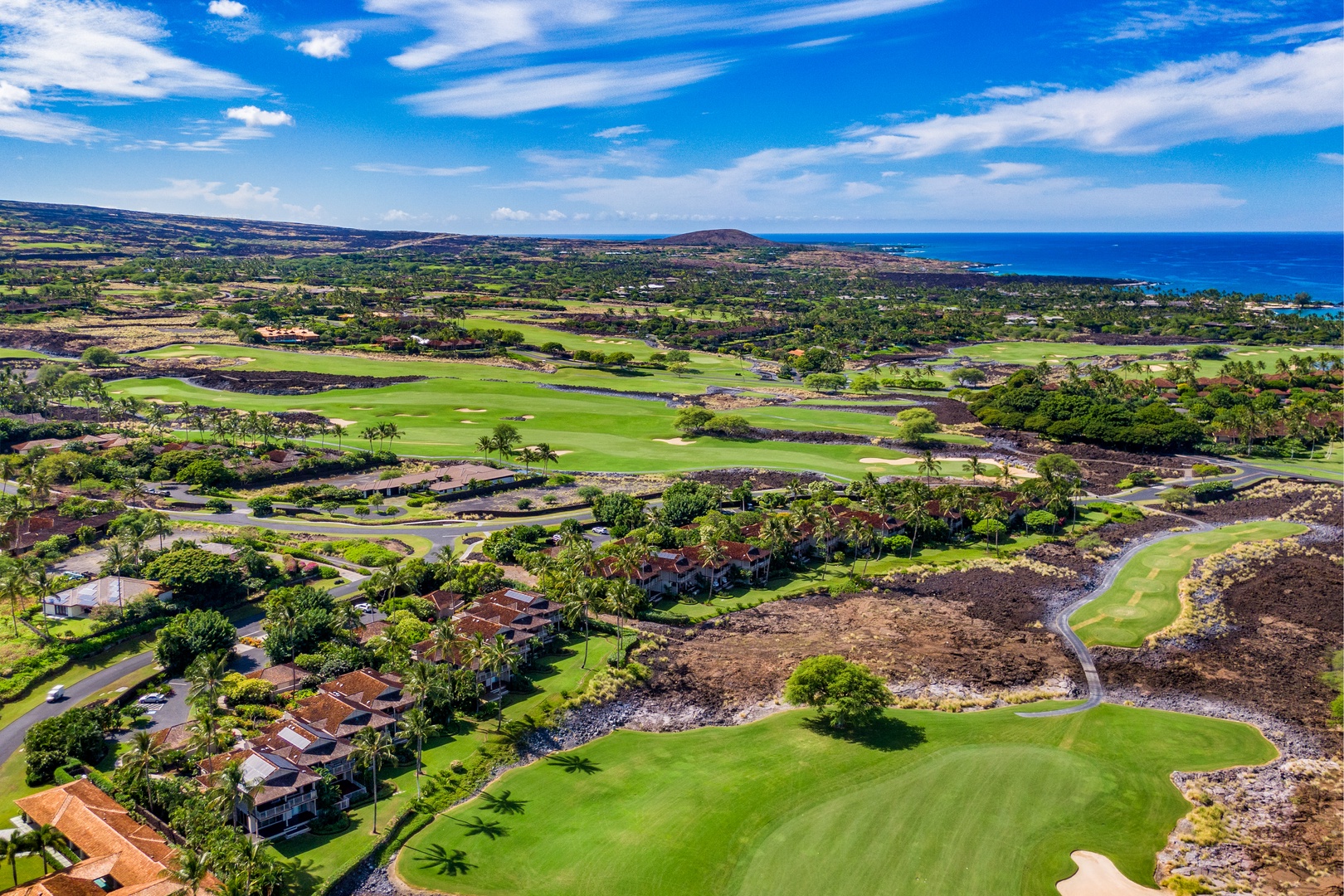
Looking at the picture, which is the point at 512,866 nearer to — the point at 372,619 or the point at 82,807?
the point at 82,807

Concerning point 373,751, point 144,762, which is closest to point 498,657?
point 373,751

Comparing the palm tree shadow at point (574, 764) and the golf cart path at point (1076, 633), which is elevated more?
the golf cart path at point (1076, 633)

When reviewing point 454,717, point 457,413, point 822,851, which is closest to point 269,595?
point 454,717

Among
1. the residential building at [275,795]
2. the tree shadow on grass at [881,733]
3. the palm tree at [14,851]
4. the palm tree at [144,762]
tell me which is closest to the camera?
the palm tree at [14,851]

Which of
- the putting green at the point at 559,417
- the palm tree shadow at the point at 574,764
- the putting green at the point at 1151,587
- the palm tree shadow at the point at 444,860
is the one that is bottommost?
the palm tree shadow at the point at 444,860

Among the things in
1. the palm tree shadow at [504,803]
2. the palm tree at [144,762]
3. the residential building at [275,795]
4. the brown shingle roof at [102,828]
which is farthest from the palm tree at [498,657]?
the brown shingle roof at [102,828]

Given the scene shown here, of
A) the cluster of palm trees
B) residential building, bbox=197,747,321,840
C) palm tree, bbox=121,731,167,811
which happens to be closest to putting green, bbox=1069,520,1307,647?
residential building, bbox=197,747,321,840

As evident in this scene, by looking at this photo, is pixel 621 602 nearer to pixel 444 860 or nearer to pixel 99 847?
pixel 444 860

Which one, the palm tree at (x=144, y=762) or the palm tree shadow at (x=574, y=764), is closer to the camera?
the palm tree at (x=144, y=762)

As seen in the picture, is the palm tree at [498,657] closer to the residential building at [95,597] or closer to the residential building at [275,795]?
the residential building at [275,795]
